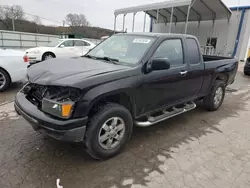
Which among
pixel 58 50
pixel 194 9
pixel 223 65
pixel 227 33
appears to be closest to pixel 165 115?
pixel 223 65

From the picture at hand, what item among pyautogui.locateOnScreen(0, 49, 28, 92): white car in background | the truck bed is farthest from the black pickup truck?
pyautogui.locateOnScreen(0, 49, 28, 92): white car in background

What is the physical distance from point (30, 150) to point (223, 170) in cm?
281

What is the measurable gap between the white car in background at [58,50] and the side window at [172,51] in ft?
24.3

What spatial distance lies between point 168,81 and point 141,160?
1.39m

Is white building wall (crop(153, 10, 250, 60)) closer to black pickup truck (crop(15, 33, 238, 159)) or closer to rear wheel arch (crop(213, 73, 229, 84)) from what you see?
rear wheel arch (crop(213, 73, 229, 84))

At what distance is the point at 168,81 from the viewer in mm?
3236

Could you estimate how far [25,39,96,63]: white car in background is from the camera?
993 centimetres

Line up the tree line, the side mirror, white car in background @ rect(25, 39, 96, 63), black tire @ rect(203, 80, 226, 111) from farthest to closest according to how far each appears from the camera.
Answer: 1. the tree line
2. white car in background @ rect(25, 39, 96, 63)
3. black tire @ rect(203, 80, 226, 111)
4. the side mirror

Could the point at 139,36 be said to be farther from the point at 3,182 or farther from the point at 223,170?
the point at 3,182

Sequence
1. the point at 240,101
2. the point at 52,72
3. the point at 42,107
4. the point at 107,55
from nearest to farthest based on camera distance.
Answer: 1. the point at 42,107
2. the point at 52,72
3. the point at 107,55
4. the point at 240,101

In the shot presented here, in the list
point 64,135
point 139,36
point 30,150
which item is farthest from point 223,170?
point 30,150

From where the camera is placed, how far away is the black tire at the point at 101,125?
2.38 meters

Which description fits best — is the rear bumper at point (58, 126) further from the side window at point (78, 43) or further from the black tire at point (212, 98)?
the side window at point (78, 43)

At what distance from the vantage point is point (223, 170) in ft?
8.47
